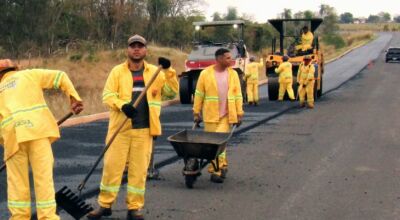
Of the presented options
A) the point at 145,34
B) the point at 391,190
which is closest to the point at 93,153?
the point at 391,190

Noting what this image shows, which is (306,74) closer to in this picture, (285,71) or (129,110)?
(285,71)

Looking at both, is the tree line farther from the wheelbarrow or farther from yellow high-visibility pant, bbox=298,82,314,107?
the wheelbarrow

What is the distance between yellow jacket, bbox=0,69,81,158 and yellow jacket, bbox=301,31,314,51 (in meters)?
16.9

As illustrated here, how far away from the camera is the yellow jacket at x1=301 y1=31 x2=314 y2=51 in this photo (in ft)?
73.0

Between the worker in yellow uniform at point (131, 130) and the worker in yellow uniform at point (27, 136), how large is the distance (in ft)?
3.06

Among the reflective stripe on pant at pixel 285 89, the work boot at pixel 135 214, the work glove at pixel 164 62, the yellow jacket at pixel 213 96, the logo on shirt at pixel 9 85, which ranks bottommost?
the reflective stripe on pant at pixel 285 89

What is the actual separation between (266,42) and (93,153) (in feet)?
168

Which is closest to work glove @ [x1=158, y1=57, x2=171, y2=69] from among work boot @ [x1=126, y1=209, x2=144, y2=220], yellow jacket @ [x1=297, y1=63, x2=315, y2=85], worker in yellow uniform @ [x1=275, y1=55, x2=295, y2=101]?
work boot @ [x1=126, y1=209, x2=144, y2=220]

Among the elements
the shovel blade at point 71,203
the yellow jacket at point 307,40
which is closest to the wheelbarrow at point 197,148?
the shovel blade at point 71,203

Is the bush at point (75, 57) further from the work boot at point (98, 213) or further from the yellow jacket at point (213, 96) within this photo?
the work boot at point (98, 213)

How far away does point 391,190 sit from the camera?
27.6 feet

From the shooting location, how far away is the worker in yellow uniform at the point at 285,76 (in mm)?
21461

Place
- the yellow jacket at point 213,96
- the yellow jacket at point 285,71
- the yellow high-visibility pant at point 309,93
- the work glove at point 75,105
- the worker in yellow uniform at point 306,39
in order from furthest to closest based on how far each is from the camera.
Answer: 1. the worker in yellow uniform at point 306,39
2. the yellow jacket at point 285,71
3. the yellow high-visibility pant at point 309,93
4. the yellow jacket at point 213,96
5. the work glove at point 75,105

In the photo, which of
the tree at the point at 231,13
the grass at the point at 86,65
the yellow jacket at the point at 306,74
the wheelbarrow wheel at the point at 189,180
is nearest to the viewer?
the wheelbarrow wheel at the point at 189,180
